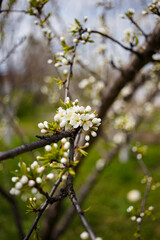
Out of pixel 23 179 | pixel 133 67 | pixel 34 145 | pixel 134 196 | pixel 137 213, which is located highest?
pixel 133 67

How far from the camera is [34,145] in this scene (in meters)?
0.98

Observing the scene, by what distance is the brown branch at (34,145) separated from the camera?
887mm

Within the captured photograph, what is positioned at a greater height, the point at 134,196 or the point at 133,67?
the point at 133,67

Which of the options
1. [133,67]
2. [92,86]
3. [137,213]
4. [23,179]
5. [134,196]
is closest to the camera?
[23,179]

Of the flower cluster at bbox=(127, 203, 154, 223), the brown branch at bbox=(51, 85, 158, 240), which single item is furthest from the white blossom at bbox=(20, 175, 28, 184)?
the brown branch at bbox=(51, 85, 158, 240)

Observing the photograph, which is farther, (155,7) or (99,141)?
(99,141)

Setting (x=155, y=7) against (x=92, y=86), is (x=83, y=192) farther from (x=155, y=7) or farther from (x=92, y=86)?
(x=155, y=7)

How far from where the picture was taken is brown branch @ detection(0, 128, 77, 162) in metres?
0.89

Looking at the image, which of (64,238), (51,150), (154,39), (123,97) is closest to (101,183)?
(64,238)

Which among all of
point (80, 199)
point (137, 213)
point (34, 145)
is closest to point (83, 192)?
point (80, 199)

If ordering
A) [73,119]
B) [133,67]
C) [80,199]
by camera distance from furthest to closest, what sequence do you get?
1. [80,199]
2. [133,67]
3. [73,119]

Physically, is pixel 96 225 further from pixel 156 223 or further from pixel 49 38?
pixel 49 38

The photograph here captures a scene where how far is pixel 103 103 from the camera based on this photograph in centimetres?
258

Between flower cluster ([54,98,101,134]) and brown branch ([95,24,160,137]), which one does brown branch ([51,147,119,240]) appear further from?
flower cluster ([54,98,101,134])
